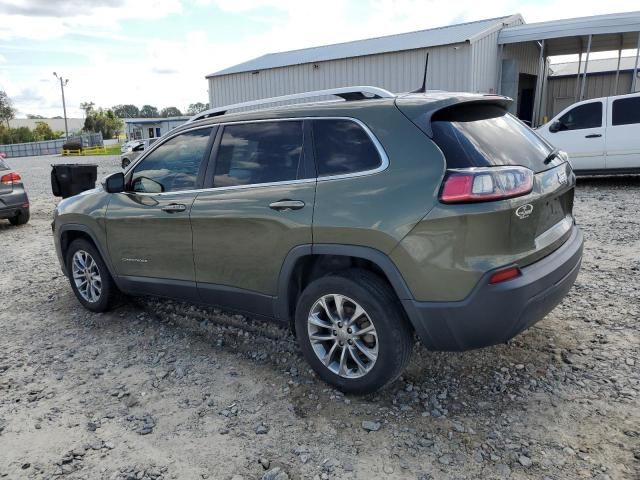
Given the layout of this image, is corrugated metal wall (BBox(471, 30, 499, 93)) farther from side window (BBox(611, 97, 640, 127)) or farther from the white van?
side window (BBox(611, 97, 640, 127))

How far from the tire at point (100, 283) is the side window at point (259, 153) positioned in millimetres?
1747

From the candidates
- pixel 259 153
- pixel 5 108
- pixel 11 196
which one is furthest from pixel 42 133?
pixel 259 153

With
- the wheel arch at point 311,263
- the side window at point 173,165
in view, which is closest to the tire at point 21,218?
the side window at point 173,165

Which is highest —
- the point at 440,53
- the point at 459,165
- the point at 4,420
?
the point at 440,53

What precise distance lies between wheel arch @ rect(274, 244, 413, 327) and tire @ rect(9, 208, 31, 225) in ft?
27.6

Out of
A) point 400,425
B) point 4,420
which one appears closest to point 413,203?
point 400,425

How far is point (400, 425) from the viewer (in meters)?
2.84

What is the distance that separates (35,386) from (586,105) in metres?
10.8

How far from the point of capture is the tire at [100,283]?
4629 millimetres

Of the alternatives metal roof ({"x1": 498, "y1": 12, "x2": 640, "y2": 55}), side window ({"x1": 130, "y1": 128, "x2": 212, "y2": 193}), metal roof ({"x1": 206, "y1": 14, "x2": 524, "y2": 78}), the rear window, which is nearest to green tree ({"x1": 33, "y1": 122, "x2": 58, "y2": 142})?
metal roof ({"x1": 206, "y1": 14, "x2": 524, "y2": 78})

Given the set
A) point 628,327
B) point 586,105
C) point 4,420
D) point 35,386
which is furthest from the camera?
point 586,105

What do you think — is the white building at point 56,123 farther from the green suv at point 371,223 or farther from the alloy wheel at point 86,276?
the green suv at point 371,223

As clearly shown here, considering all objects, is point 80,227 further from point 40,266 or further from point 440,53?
point 440,53

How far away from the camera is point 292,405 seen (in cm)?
309
